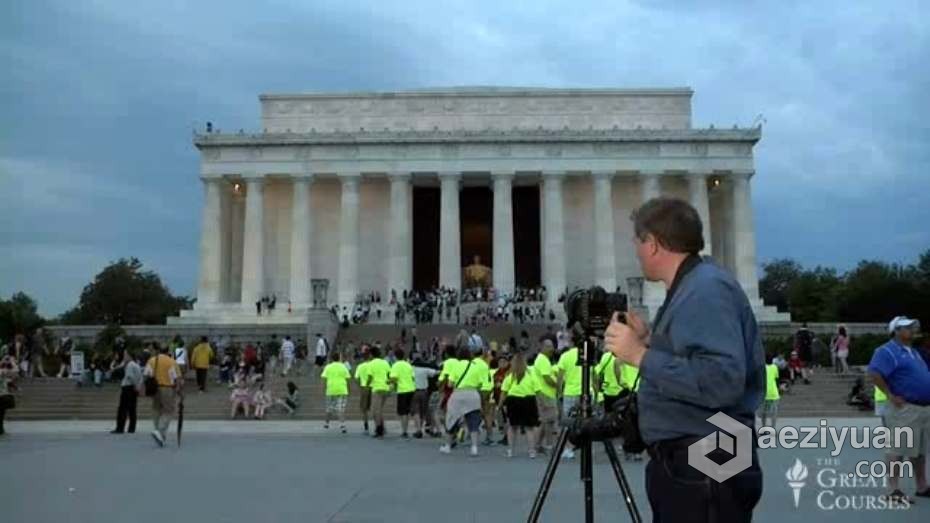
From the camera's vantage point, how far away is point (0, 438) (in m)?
23.3

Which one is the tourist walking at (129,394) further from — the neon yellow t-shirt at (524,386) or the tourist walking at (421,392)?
the neon yellow t-shirt at (524,386)

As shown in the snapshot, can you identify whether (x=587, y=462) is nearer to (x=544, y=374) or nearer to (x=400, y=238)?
(x=544, y=374)

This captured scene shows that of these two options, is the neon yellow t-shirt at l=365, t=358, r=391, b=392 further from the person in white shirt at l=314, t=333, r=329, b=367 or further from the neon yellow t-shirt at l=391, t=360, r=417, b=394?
the person in white shirt at l=314, t=333, r=329, b=367

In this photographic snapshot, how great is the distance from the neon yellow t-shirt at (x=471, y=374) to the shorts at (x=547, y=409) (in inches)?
50.5

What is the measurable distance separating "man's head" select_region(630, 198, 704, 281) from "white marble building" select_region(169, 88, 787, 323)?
5712 centimetres

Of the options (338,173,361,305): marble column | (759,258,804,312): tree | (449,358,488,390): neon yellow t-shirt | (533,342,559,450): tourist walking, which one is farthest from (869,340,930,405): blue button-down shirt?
(759,258,804,312): tree

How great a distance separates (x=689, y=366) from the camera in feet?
13.7

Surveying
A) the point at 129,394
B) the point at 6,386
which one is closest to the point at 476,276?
the point at 129,394

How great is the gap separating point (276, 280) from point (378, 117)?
1381 cm

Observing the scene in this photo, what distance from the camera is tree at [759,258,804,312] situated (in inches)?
4894

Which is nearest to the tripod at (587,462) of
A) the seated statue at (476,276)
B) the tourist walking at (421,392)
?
the tourist walking at (421,392)

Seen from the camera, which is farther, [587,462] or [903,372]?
[903,372]

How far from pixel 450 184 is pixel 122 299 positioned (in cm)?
5136

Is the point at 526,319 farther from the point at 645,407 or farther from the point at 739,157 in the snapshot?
the point at 645,407
